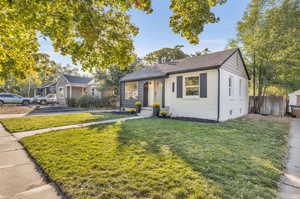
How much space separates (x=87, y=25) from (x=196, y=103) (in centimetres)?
712

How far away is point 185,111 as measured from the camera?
363 inches

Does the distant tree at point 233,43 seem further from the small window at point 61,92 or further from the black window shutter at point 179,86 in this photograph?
the small window at point 61,92

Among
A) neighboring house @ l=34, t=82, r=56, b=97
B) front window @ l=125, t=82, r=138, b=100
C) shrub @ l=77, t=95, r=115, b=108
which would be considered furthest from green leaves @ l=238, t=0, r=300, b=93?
neighboring house @ l=34, t=82, r=56, b=97

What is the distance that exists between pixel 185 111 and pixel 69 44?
23.6 feet

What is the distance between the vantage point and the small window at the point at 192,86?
8.91m

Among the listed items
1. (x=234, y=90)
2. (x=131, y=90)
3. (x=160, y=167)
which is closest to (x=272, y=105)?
(x=234, y=90)

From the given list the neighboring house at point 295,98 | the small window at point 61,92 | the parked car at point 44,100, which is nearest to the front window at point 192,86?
the neighboring house at point 295,98

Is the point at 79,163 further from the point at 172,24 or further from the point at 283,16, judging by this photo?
the point at 283,16

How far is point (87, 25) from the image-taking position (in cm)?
335

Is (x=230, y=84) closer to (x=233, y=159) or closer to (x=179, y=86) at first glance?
(x=179, y=86)

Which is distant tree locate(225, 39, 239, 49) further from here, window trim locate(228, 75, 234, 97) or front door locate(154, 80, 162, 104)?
front door locate(154, 80, 162, 104)

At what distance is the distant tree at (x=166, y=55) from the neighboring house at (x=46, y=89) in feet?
58.8

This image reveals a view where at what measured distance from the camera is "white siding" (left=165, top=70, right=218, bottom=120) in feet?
26.5

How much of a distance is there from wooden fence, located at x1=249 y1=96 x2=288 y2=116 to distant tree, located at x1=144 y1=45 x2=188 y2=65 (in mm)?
15138
